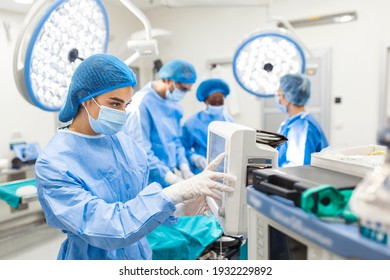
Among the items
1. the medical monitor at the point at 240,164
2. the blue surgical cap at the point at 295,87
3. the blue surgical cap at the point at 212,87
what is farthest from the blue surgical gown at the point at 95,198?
the blue surgical cap at the point at 212,87

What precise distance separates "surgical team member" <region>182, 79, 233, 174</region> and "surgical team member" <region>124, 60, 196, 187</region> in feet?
0.99

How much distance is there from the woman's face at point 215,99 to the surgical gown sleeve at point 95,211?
184 centimetres

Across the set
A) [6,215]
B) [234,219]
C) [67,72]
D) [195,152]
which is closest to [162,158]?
[195,152]

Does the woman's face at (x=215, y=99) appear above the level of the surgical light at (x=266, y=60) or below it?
below

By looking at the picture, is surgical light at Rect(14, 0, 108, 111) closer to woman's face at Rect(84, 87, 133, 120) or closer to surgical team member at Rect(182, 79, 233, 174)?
woman's face at Rect(84, 87, 133, 120)

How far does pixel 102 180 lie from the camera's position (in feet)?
3.77

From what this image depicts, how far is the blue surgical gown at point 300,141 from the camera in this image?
1.82 meters

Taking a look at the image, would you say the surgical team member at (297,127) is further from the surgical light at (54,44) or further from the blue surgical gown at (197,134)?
the surgical light at (54,44)

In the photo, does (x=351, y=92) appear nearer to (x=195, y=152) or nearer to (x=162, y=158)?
(x=195, y=152)

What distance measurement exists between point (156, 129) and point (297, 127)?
976 millimetres

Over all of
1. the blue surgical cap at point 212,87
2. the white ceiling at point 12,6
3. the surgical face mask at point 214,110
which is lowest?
the surgical face mask at point 214,110

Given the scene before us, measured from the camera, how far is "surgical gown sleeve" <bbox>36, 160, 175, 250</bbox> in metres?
0.97

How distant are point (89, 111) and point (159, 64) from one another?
3495 mm
